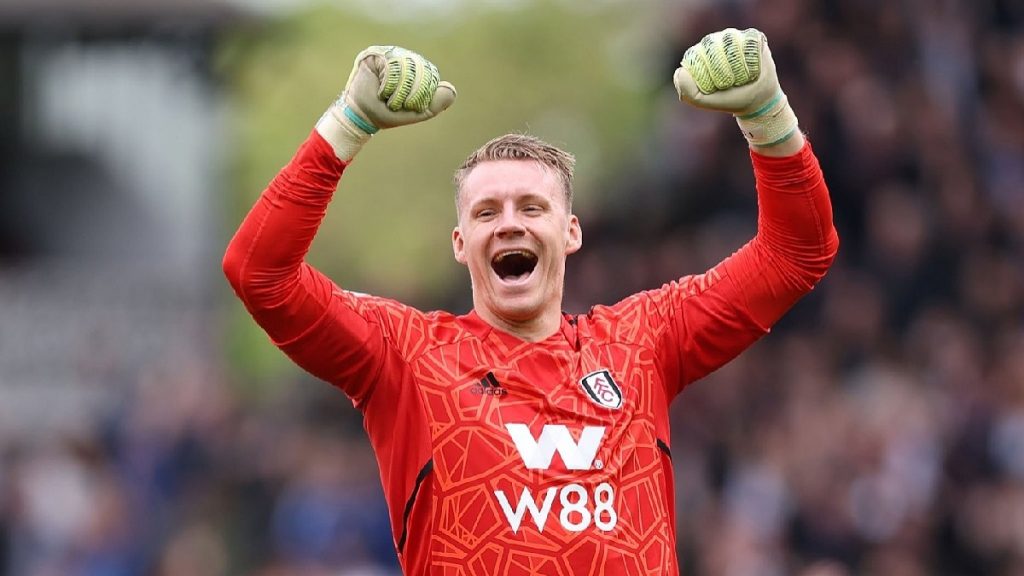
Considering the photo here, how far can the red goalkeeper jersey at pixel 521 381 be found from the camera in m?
5.03

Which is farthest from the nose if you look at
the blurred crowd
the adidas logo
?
the blurred crowd

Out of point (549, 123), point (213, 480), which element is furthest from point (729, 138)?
point (549, 123)

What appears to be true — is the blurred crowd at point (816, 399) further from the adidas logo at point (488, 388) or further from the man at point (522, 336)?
the adidas logo at point (488, 388)

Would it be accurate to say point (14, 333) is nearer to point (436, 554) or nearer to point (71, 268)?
point (71, 268)

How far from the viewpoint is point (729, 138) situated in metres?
13.2

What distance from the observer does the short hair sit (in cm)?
543

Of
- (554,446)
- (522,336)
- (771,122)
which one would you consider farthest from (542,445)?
(771,122)

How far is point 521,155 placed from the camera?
5430mm

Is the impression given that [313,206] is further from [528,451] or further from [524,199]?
[528,451]

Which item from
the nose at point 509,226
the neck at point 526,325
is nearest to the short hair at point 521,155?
the nose at point 509,226

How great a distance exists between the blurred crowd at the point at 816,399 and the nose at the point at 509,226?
12.6 feet

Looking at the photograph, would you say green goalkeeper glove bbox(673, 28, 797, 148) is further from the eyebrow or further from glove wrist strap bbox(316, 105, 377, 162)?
glove wrist strap bbox(316, 105, 377, 162)

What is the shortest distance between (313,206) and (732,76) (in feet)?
4.14

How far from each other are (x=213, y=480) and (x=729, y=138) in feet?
15.8
